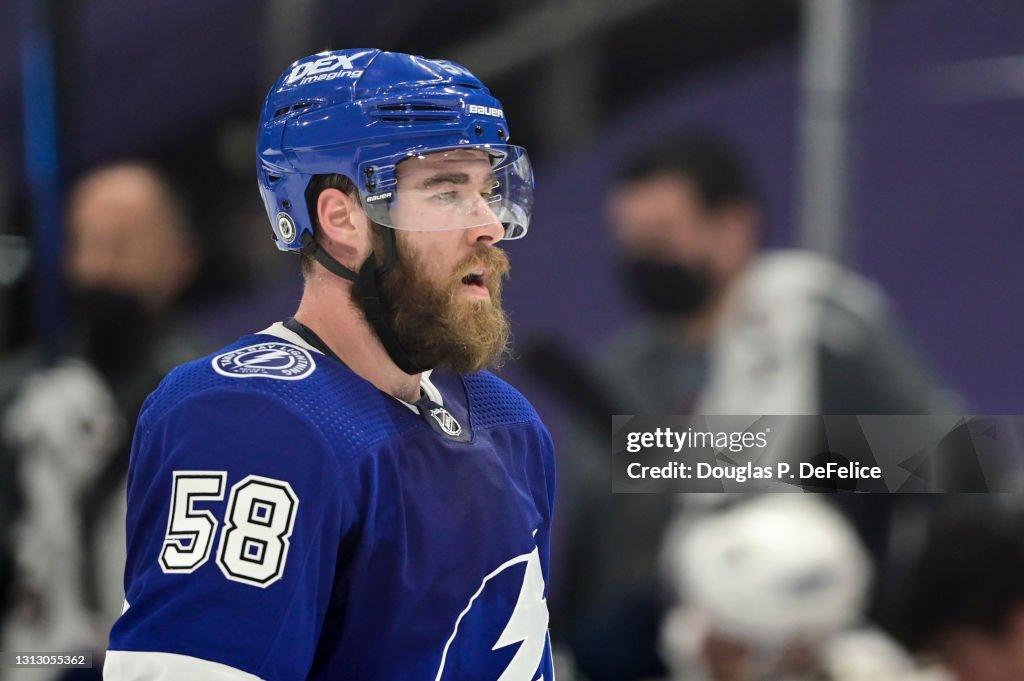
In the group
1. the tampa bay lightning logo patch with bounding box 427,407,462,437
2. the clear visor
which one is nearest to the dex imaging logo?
the clear visor

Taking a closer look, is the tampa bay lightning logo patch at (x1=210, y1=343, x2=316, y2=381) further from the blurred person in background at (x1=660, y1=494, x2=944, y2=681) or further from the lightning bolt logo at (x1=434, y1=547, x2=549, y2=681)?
the blurred person in background at (x1=660, y1=494, x2=944, y2=681)

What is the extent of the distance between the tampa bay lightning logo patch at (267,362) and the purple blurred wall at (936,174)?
64.5 inches

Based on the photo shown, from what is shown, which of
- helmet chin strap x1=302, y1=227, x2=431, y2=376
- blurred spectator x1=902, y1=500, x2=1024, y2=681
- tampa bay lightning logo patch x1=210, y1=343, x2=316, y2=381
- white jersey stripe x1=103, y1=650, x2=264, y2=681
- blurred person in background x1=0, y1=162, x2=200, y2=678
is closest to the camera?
white jersey stripe x1=103, y1=650, x2=264, y2=681

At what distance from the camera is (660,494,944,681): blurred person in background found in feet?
8.80

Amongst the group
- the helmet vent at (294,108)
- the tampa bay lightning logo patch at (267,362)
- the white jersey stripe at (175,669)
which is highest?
the helmet vent at (294,108)

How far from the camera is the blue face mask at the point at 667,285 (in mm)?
Result: 2754

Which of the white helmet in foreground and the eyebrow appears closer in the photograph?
the eyebrow

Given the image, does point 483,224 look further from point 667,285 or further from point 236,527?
point 667,285

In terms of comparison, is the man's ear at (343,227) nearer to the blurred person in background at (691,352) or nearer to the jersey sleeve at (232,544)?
the jersey sleeve at (232,544)

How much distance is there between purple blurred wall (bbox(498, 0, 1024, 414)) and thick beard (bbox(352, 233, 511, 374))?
145cm

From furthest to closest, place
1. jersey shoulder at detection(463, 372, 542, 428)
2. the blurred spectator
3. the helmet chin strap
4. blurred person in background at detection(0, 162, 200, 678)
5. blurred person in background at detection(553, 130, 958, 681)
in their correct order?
1. blurred person in background at detection(0, 162, 200, 678)
2. blurred person in background at detection(553, 130, 958, 681)
3. the blurred spectator
4. jersey shoulder at detection(463, 372, 542, 428)
5. the helmet chin strap

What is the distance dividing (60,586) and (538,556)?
1.89 meters

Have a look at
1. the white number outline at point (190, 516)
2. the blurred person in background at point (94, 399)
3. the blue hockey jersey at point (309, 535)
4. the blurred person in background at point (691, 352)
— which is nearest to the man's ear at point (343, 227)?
the blue hockey jersey at point (309, 535)

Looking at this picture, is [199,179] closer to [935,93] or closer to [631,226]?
[631,226]
